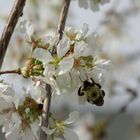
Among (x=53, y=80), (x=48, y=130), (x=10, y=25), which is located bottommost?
(x=48, y=130)

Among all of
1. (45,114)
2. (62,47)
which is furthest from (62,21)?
(45,114)

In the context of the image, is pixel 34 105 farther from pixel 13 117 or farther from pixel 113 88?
pixel 113 88

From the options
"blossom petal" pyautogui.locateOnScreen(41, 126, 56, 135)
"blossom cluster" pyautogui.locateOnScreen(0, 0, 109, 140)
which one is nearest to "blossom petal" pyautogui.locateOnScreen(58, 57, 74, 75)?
"blossom cluster" pyautogui.locateOnScreen(0, 0, 109, 140)

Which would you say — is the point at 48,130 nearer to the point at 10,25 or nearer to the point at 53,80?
the point at 53,80

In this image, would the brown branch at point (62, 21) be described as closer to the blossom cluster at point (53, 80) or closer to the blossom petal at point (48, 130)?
the blossom cluster at point (53, 80)

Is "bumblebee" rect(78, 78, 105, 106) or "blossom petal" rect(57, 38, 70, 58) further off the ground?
"blossom petal" rect(57, 38, 70, 58)

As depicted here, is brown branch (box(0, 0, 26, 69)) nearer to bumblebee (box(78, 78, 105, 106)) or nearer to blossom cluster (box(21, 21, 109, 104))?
blossom cluster (box(21, 21, 109, 104))

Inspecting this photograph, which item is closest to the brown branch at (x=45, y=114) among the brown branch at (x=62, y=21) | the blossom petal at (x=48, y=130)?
the blossom petal at (x=48, y=130)
